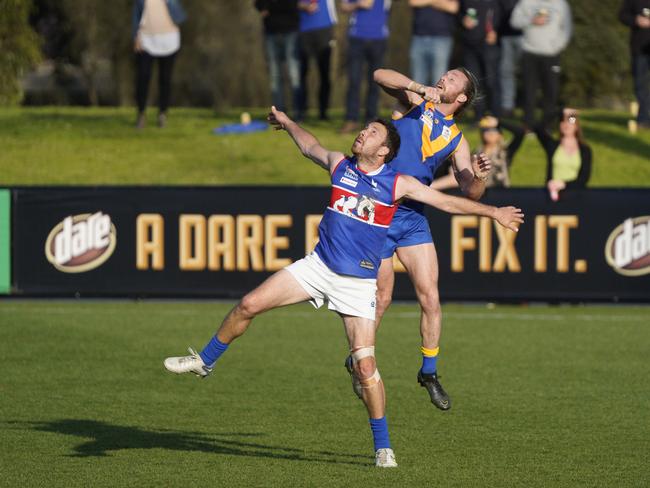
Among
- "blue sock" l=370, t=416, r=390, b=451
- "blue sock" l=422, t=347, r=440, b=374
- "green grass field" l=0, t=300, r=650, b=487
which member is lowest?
"green grass field" l=0, t=300, r=650, b=487

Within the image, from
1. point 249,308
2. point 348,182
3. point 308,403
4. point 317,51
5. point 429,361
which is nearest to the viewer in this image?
point 348,182

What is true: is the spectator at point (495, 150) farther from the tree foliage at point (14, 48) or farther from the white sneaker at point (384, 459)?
the tree foliage at point (14, 48)

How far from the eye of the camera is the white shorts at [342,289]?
31.8ft

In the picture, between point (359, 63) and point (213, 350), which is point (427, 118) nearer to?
point (213, 350)

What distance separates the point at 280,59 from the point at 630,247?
685cm

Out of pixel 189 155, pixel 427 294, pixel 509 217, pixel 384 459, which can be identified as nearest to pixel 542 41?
pixel 189 155

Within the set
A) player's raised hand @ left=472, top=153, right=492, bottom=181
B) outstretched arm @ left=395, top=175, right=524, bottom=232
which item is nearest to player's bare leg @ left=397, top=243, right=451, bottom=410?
player's raised hand @ left=472, top=153, right=492, bottom=181

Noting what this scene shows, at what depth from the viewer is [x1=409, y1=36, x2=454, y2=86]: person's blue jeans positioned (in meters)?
21.6

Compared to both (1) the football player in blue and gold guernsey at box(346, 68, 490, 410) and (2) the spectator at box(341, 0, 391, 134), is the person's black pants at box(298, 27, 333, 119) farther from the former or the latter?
(1) the football player in blue and gold guernsey at box(346, 68, 490, 410)

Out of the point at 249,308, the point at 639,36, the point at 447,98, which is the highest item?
the point at 639,36

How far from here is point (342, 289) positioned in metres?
9.70

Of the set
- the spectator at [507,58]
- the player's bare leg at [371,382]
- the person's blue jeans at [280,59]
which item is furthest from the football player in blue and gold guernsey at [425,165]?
the spectator at [507,58]

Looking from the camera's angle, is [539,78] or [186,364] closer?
[186,364]

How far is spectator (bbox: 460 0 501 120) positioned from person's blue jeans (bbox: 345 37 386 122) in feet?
4.04
